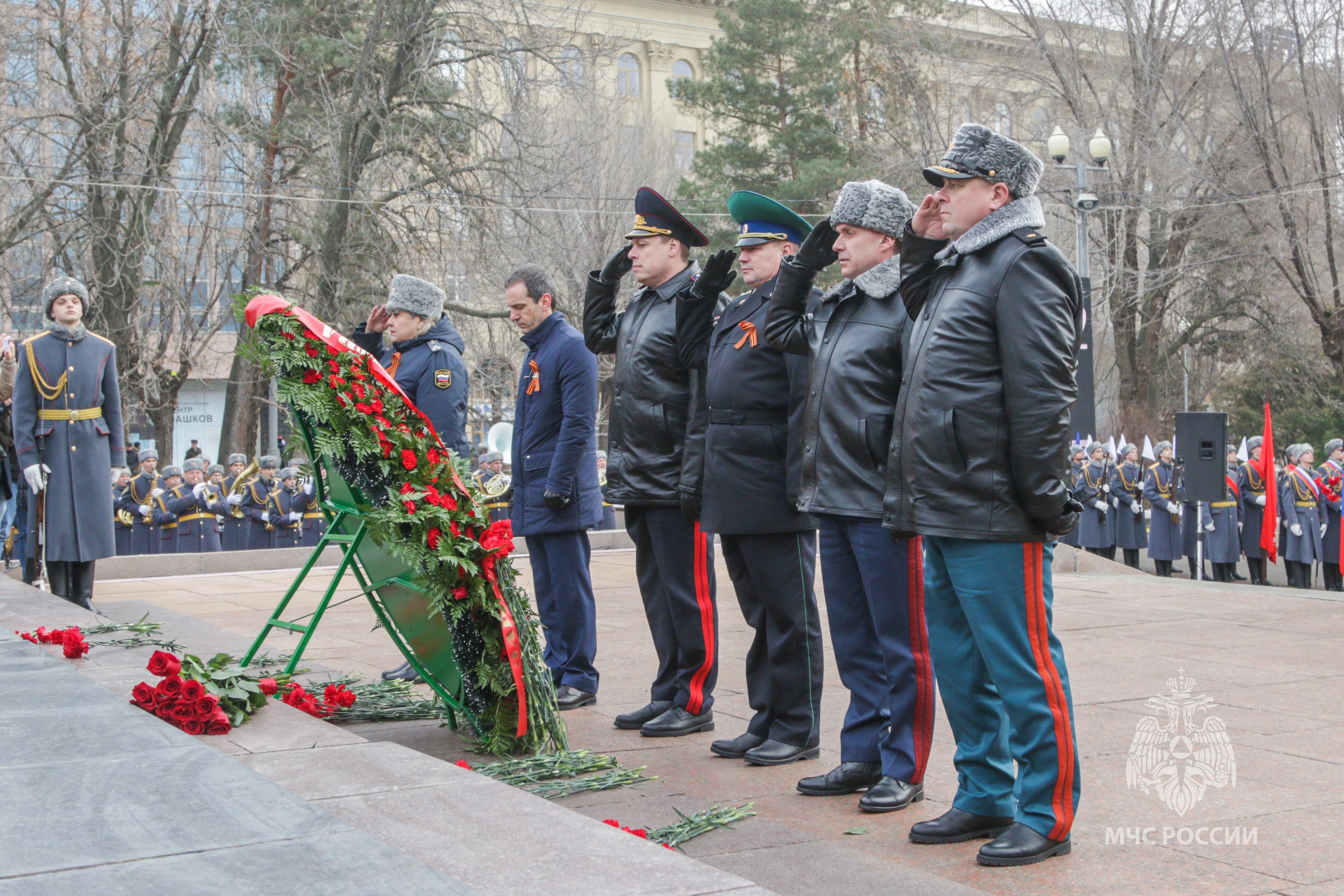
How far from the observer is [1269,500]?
15586 millimetres

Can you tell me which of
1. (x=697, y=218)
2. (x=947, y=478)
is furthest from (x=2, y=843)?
(x=697, y=218)

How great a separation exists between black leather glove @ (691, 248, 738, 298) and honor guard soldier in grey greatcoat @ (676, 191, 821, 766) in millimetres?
197

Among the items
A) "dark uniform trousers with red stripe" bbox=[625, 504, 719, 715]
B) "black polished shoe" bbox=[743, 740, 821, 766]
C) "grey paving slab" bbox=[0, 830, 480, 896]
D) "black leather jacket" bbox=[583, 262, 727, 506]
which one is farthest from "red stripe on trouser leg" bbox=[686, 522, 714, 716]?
"grey paving slab" bbox=[0, 830, 480, 896]

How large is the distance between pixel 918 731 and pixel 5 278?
2171 cm

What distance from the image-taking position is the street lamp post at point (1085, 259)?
17938mm

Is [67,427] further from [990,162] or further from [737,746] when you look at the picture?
[990,162]

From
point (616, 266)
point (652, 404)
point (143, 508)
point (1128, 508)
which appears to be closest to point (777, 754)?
point (652, 404)

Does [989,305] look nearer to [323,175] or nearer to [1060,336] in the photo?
[1060,336]

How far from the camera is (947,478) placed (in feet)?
12.8

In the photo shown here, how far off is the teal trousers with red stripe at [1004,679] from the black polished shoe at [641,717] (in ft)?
6.33

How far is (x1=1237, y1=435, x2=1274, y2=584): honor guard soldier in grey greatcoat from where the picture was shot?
1677 cm

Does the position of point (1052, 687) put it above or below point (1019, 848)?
above

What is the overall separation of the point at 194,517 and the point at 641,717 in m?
13.0

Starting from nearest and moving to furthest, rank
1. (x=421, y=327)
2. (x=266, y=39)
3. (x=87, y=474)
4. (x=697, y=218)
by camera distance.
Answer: (x=421, y=327) → (x=87, y=474) → (x=266, y=39) → (x=697, y=218)
